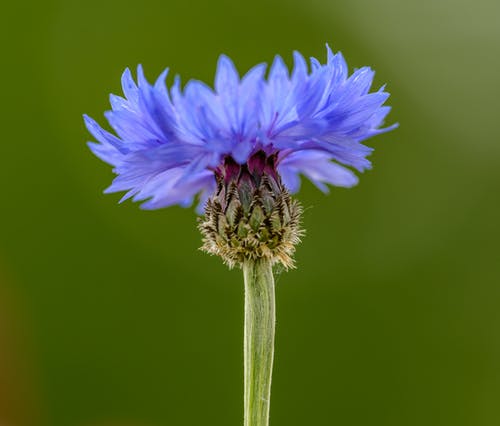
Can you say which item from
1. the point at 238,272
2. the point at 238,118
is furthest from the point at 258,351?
the point at 238,272

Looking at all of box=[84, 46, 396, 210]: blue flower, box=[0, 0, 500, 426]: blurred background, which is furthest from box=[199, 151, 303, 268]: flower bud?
box=[0, 0, 500, 426]: blurred background

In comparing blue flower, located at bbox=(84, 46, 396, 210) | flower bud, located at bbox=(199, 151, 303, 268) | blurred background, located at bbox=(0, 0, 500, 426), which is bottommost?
flower bud, located at bbox=(199, 151, 303, 268)

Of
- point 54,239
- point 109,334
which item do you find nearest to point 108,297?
point 109,334

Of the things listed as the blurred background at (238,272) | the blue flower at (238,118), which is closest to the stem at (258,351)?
the blue flower at (238,118)

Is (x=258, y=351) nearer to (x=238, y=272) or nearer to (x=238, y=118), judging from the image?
(x=238, y=118)

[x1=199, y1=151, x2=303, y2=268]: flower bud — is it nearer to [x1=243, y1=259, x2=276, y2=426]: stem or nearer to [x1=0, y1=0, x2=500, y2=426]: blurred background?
[x1=243, y1=259, x2=276, y2=426]: stem

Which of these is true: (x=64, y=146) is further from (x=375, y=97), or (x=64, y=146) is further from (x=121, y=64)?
(x=375, y=97)
